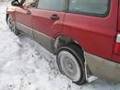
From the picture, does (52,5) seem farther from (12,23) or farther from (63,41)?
(12,23)

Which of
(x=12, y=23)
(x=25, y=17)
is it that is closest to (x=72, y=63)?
(x=25, y=17)

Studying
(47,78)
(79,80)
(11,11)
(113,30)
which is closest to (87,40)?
(113,30)

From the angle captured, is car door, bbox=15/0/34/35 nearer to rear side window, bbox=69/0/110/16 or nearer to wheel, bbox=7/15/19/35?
wheel, bbox=7/15/19/35

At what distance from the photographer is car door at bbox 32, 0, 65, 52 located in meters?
4.37

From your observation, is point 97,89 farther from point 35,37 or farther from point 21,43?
point 21,43

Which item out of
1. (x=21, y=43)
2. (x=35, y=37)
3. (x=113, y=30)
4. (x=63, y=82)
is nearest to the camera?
(x=113, y=30)

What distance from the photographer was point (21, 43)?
21.9 feet

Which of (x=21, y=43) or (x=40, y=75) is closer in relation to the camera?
(x=40, y=75)

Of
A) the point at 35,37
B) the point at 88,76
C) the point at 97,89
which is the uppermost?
the point at 35,37

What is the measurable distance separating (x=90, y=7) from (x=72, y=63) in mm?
1132

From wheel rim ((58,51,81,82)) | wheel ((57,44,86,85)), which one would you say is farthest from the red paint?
wheel rim ((58,51,81,82))

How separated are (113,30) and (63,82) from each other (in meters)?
1.68

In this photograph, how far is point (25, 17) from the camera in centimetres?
585

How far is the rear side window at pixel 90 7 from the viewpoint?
3505 millimetres
